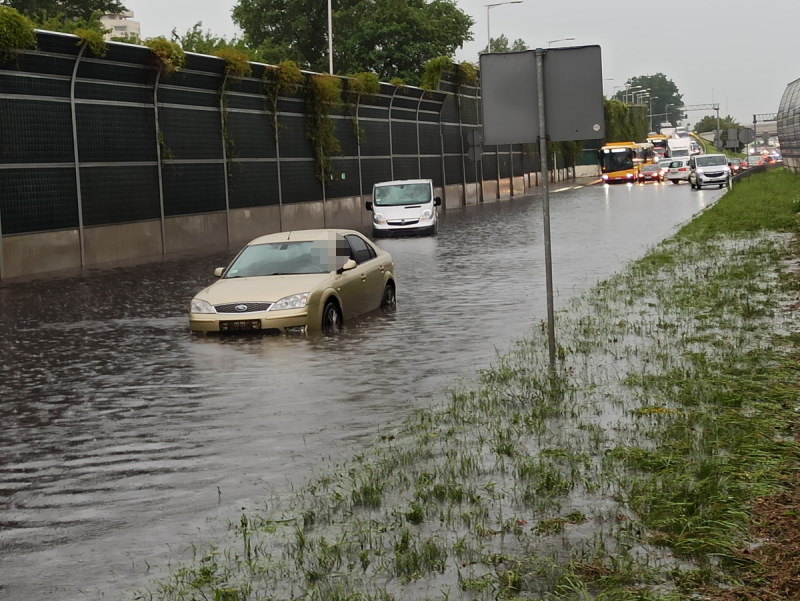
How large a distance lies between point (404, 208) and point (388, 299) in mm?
20801

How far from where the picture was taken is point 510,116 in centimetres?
1154

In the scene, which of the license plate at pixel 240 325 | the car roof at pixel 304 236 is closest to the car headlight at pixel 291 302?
the license plate at pixel 240 325

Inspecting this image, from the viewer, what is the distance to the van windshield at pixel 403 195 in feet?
131

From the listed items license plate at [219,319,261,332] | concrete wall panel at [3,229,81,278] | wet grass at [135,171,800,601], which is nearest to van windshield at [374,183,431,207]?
concrete wall panel at [3,229,81,278]

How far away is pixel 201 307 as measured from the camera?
618 inches

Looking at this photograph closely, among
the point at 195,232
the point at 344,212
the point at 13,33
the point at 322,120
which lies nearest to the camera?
the point at 13,33

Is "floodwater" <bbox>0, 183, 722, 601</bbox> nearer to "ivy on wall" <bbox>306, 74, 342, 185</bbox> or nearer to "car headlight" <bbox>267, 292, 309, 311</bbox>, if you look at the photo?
"car headlight" <bbox>267, 292, 309, 311</bbox>

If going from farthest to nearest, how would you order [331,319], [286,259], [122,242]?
[122,242], [286,259], [331,319]

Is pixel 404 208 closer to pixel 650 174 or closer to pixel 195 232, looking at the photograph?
pixel 195 232

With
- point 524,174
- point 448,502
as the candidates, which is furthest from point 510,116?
point 524,174

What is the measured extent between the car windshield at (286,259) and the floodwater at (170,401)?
0.88m

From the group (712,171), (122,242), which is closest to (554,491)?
(122,242)

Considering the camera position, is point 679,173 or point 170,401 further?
point 679,173

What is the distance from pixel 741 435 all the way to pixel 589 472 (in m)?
1.17
